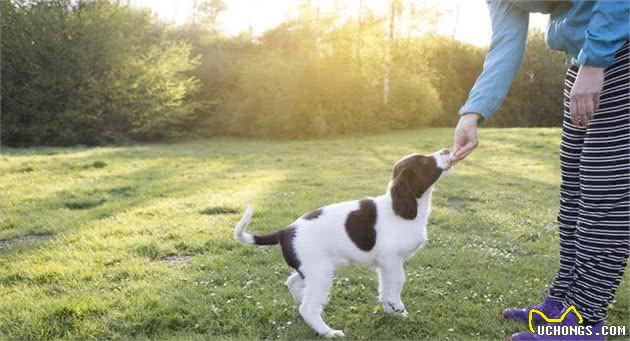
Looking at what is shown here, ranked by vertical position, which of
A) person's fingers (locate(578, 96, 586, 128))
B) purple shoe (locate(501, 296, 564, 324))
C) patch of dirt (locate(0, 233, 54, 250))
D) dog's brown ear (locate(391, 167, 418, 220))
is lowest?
patch of dirt (locate(0, 233, 54, 250))

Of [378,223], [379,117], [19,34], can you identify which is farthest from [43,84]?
[378,223]

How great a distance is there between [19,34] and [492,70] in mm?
28448

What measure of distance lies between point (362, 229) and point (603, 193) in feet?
5.01

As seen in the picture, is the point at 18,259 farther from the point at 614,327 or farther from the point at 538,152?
→ the point at 538,152

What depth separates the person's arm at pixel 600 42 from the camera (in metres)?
2.59

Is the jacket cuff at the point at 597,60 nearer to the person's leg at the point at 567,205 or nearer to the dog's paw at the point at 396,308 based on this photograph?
the person's leg at the point at 567,205

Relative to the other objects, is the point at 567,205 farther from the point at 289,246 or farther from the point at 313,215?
the point at 289,246

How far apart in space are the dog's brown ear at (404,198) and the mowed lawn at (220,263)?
784mm

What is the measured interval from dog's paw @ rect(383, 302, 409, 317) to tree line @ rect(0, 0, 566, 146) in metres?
24.7

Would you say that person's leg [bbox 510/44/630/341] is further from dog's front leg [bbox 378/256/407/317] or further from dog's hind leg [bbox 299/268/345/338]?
dog's hind leg [bbox 299/268/345/338]

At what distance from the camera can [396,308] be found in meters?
3.92

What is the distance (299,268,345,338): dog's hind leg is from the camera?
144 inches

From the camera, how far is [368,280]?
480cm

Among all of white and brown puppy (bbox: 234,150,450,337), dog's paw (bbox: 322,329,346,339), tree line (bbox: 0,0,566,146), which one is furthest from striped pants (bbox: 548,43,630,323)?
tree line (bbox: 0,0,566,146)
